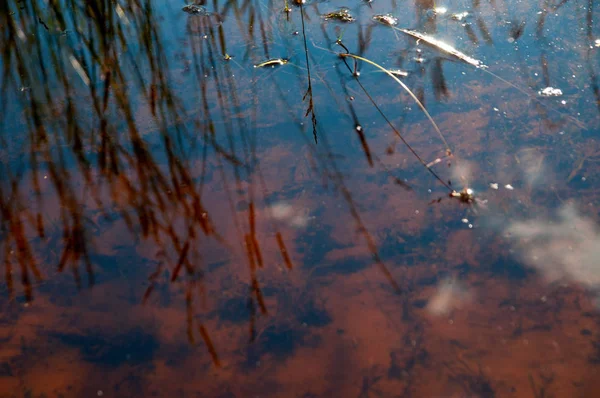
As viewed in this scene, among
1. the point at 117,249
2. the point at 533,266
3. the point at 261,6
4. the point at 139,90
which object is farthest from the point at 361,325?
the point at 261,6

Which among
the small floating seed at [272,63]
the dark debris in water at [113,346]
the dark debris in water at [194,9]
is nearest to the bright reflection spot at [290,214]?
the dark debris in water at [113,346]

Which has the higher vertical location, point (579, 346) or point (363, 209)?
point (363, 209)

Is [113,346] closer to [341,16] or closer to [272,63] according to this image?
[272,63]

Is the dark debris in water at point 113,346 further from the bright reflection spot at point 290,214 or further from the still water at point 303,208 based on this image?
the bright reflection spot at point 290,214

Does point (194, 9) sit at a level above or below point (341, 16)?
above

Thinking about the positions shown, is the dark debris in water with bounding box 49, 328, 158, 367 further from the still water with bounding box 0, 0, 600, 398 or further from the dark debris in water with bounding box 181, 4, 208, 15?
the dark debris in water with bounding box 181, 4, 208, 15

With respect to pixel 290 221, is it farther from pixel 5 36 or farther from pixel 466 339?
pixel 5 36

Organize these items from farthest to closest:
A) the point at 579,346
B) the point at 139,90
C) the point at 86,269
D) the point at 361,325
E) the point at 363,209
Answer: the point at 139,90, the point at 363,209, the point at 86,269, the point at 361,325, the point at 579,346

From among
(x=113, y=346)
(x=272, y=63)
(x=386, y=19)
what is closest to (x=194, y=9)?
(x=272, y=63)
